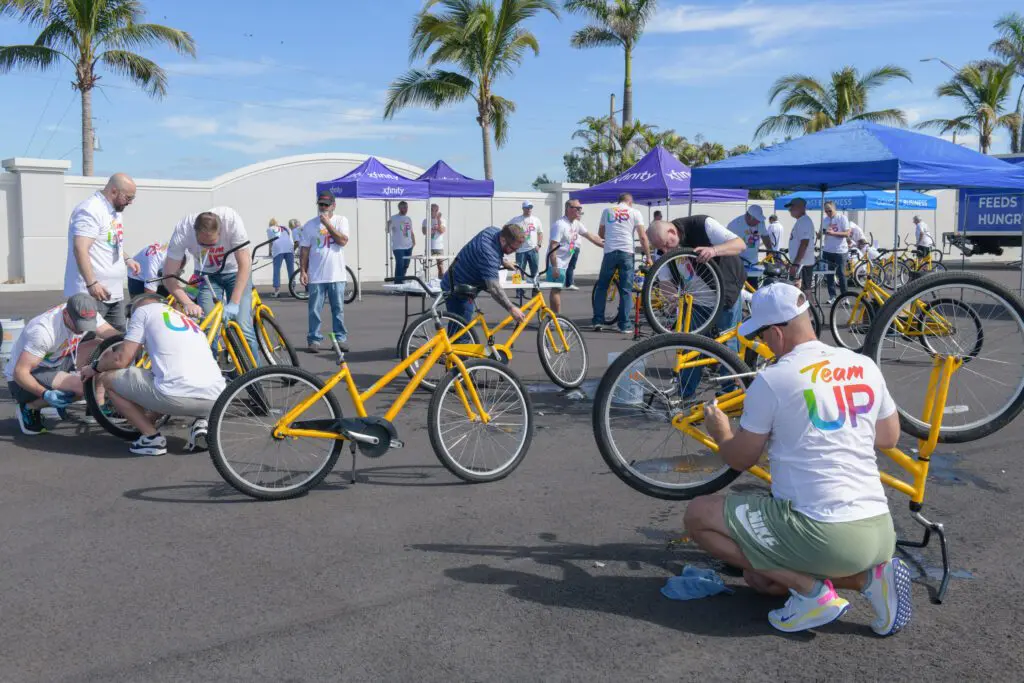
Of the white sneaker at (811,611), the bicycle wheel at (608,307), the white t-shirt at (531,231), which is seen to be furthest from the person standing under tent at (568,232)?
the white sneaker at (811,611)

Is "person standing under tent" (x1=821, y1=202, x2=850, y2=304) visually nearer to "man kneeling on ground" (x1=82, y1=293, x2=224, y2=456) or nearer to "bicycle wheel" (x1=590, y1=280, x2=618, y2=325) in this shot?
"bicycle wheel" (x1=590, y1=280, x2=618, y2=325)

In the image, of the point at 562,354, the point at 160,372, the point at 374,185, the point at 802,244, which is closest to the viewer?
the point at 160,372

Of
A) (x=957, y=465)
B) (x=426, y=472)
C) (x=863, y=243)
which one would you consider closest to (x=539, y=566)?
(x=426, y=472)

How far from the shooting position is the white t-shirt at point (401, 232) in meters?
20.4

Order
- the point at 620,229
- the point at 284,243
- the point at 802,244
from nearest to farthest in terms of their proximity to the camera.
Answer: the point at 620,229 → the point at 802,244 → the point at 284,243

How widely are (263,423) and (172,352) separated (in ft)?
3.95

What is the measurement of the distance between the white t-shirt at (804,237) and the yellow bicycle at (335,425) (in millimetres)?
10004

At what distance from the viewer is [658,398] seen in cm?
497

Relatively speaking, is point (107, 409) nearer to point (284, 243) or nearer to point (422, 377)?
point (422, 377)

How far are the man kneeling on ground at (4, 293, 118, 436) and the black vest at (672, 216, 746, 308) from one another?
4514 mm

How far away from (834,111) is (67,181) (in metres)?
31.5

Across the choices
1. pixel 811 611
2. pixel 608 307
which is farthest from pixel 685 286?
pixel 608 307

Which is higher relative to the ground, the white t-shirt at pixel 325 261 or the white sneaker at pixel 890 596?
the white t-shirt at pixel 325 261

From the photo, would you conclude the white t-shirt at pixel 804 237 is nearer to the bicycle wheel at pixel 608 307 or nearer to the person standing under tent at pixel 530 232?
the bicycle wheel at pixel 608 307
